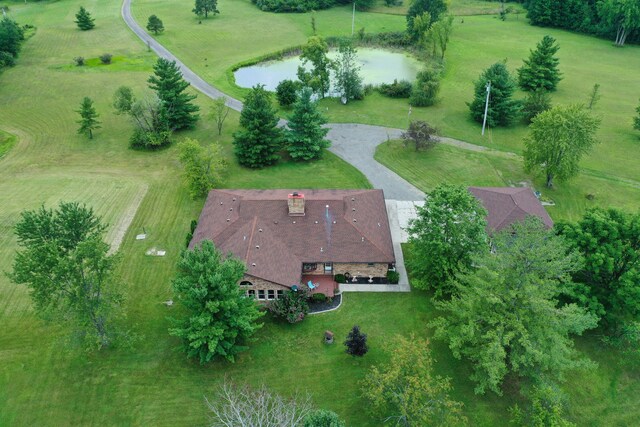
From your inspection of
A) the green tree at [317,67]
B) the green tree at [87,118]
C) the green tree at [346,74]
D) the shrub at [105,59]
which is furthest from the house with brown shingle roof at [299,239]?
the shrub at [105,59]

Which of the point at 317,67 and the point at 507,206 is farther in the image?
the point at 317,67

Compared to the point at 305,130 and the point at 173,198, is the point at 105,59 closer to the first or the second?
the point at 173,198

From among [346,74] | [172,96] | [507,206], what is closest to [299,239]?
[507,206]


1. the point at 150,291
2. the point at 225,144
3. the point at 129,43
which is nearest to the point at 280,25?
the point at 129,43

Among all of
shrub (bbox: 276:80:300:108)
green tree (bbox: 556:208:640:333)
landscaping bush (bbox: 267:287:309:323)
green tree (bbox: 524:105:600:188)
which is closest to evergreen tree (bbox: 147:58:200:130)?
shrub (bbox: 276:80:300:108)

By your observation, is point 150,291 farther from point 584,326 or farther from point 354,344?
point 584,326
